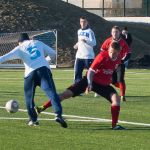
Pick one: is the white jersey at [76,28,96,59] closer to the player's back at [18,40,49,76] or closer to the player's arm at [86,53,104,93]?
the player's back at [18,40,49,76]

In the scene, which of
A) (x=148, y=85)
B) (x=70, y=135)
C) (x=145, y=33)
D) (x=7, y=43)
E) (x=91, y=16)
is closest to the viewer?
(x=70, y=135)

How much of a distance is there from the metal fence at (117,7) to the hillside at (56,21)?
13.1 meters

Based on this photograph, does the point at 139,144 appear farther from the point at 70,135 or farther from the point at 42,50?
the point at 42,50

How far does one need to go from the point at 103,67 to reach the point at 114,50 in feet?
1.70

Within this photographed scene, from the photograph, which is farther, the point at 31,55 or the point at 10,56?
the point at 31,55

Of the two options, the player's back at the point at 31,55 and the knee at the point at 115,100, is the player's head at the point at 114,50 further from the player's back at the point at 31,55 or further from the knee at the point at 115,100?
the player's back at the point at 31,55

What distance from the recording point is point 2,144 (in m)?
12.4

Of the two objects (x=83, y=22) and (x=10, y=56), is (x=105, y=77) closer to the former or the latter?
(x=10, y=56)

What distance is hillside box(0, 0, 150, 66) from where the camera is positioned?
48281 mm

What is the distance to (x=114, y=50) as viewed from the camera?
14.2 m

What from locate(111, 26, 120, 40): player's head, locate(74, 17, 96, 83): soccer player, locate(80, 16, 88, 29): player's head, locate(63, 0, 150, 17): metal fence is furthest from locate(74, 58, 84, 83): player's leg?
locate(63, 0, 150, 17): metal fence

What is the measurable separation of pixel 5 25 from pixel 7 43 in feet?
15.1

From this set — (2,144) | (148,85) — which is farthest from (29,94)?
(148,85)

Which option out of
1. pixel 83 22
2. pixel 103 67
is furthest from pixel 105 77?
pixel 83 22
